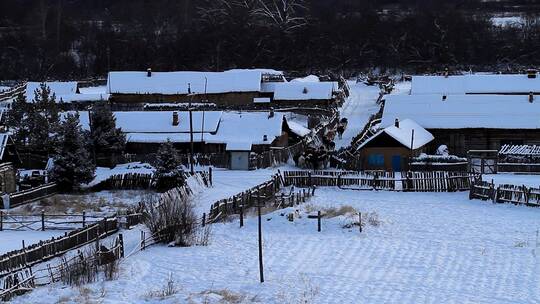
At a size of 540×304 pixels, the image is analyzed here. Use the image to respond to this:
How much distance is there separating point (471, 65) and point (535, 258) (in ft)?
256

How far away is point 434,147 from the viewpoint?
50250 mm

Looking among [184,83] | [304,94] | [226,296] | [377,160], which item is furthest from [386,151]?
[184,83]

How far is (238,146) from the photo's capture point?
4581cm

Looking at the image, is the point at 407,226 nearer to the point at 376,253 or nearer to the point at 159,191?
the point at 376,253

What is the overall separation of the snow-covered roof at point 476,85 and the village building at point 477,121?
9.36 m

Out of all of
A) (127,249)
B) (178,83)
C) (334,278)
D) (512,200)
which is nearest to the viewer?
(334,278)

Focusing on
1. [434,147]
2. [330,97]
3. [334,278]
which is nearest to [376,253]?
[334,278]

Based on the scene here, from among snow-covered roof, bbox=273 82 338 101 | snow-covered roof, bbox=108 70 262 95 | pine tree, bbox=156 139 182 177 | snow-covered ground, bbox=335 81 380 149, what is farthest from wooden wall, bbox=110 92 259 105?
pine tree, bbox=156 139 182 177

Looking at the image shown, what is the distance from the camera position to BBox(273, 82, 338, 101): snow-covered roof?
68.3m

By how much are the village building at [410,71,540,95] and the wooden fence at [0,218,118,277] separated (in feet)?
124

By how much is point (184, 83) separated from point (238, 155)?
28.8m

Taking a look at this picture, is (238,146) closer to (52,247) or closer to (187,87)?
(52,247)

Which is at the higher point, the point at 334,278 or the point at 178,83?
the point at 178,83

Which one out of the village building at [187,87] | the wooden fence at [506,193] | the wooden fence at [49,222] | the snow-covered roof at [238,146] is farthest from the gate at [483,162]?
the village building at [187,87]
